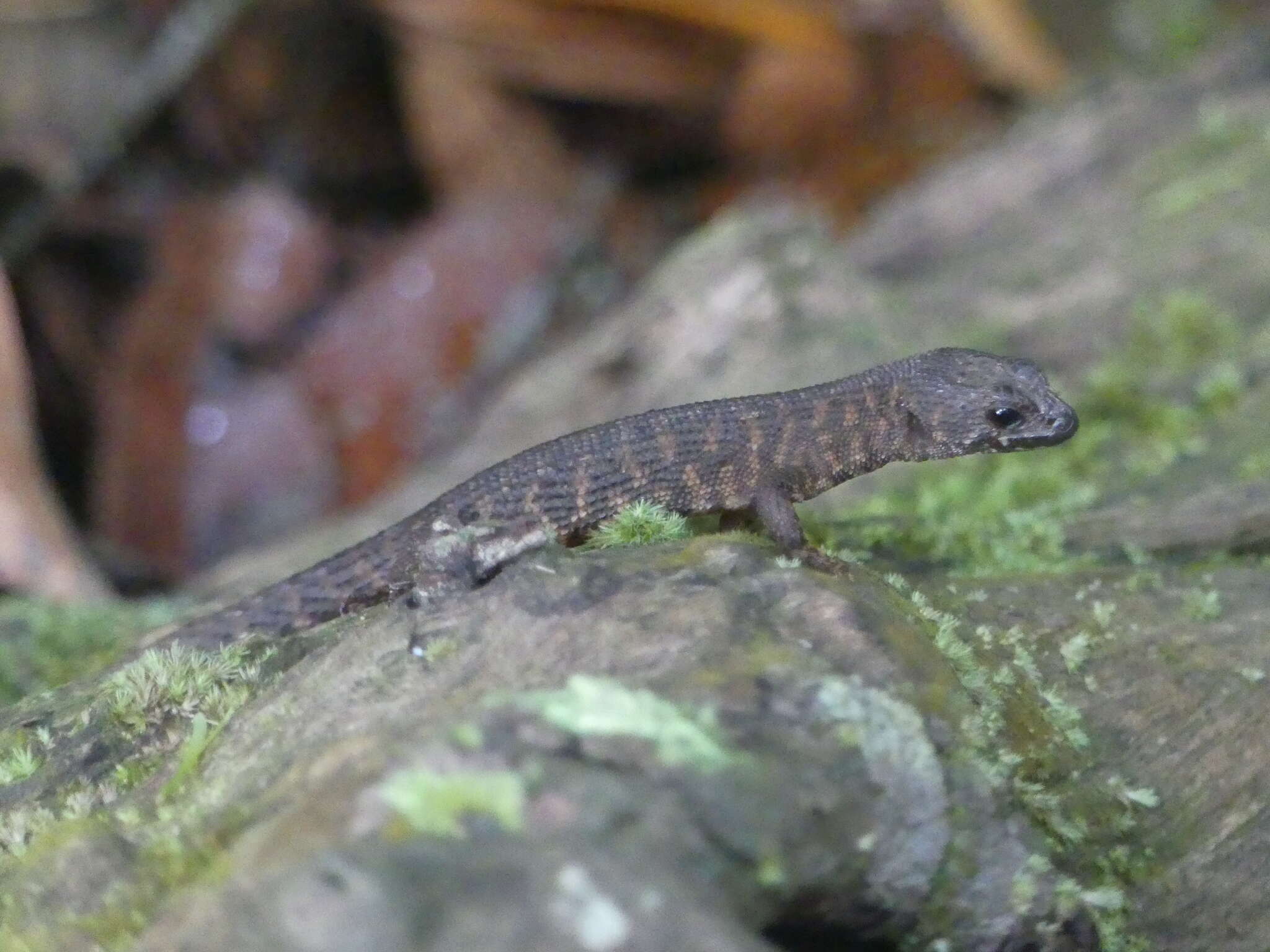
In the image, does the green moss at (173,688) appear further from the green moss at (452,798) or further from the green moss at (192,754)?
the green moss at (452,798)

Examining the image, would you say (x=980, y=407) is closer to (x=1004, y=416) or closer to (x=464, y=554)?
(x=1004, y=416)

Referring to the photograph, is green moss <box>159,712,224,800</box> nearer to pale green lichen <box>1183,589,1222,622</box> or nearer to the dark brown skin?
the dark brown skin

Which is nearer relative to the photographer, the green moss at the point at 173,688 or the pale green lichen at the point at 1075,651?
the green moss at the point at 173,688

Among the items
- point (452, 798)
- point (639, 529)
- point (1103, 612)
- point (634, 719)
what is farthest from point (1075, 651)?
point (452, 798)

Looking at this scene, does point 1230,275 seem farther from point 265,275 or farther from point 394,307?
point 265,275

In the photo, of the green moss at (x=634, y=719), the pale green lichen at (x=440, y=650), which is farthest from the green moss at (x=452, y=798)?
the pale green lichen at (x=440, y=650)
